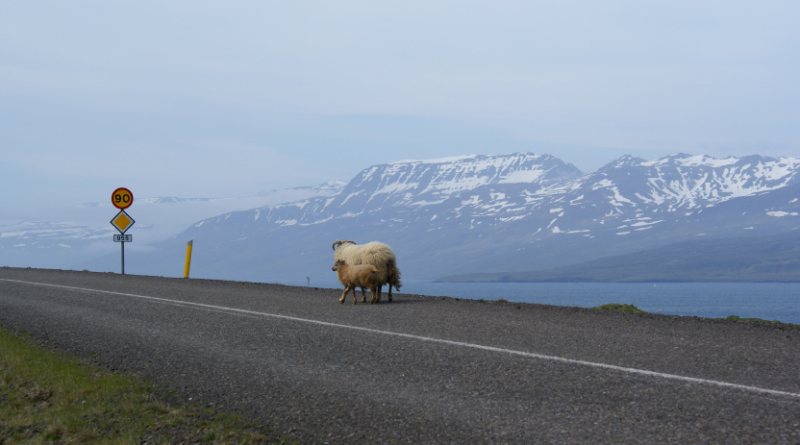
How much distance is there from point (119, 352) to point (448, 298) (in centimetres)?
902

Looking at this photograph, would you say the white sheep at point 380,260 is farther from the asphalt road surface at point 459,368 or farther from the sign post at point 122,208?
the sign post at point 122,208

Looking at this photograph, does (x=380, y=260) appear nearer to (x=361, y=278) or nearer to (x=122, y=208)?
(x=361, y=278)

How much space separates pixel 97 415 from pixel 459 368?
3813 millimetres

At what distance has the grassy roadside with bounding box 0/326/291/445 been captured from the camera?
5637mm

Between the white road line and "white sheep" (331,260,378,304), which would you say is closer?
the white road line

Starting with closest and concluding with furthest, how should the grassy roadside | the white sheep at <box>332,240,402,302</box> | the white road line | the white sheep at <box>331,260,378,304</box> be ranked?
the grassy roadside → the white road line → the white sheep at <box>331,260,378,304</box> → the white sheep at <box>332,240,402,302</box>

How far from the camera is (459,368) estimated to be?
7840 millimetres

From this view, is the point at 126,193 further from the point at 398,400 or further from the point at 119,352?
the point at 398,400

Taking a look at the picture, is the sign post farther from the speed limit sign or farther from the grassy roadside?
the grassy roadside

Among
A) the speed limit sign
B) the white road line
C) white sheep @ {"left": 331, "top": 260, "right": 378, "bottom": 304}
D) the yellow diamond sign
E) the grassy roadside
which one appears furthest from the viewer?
the speed limit sign

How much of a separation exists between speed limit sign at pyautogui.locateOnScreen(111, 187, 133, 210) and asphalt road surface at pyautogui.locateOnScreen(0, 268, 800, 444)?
16.8 metres

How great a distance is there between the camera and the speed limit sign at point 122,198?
30.1m

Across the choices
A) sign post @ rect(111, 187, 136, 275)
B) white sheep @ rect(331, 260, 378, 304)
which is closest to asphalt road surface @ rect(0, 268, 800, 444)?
white sheep @ rect(331, 260, 378, 304)

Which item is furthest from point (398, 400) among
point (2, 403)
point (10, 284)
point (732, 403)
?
point (10, 284)
